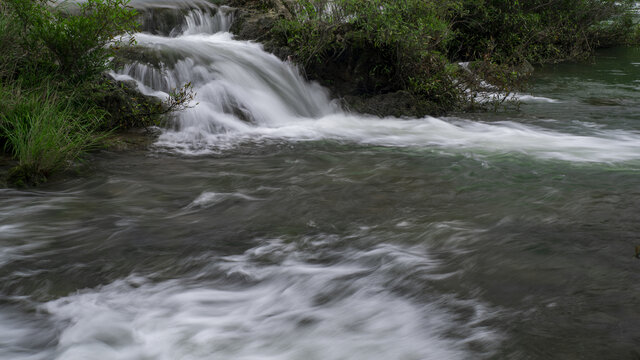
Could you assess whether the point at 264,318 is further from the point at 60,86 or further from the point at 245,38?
the point at 245,38

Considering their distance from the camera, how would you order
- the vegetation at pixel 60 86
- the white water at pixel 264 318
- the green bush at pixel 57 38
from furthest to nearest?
the green bush at pixel 57 38 < the vegetation at pixel 60 86 < the white water at pixel 264 318

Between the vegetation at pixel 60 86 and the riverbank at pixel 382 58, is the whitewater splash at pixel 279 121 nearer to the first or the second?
the riverbank at pixel 382 58

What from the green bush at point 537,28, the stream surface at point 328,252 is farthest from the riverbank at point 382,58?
the green bush at point 537,28

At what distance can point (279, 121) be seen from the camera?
8.96 metres

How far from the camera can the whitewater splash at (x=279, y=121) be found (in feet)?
24.5

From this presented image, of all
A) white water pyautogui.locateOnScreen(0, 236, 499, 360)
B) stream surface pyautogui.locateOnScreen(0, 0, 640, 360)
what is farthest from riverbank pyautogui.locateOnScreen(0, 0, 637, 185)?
white water pyautogui.locateOnScreen(0, 236, 499, 360)

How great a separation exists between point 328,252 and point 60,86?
4.62 meters

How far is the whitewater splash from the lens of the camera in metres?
7.48

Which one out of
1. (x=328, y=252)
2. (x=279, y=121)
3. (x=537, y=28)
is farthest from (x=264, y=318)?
(x=537, y=28)

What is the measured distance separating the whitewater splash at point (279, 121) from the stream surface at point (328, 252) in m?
0.08

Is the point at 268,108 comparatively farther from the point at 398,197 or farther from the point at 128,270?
the point at 128,270

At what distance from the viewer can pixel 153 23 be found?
11484 millimetres

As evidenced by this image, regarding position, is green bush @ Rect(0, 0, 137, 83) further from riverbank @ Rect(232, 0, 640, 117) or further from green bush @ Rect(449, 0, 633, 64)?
green bush @ Rect(449, 0, 633, 64)

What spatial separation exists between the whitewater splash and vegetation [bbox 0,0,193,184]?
2.13 ft
